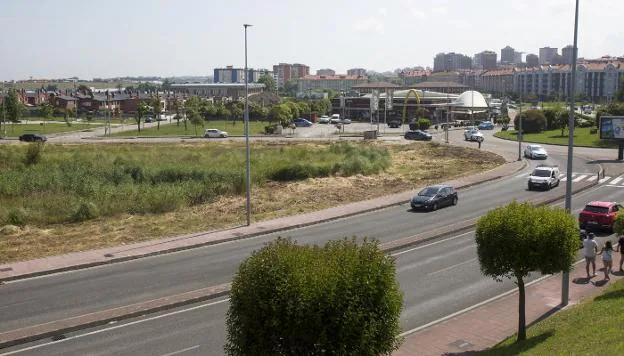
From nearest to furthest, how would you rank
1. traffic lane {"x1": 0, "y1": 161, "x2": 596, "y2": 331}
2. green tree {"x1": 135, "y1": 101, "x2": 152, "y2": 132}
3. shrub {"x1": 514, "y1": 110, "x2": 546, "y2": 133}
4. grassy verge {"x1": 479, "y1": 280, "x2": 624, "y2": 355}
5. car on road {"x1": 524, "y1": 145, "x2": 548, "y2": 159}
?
grassy verge {"x1": 479, "y1": 280, "x2": 624, "y2": 355} < traffic lane {"x1": 0, "y1": 161, "x2": 596, "y2": 331} < car on road {"x1": 524, "y1": 145, "x2": 548, "y2": 159} < shrub {"x1": 514, "y1": 110, "x2": 546, "y2": 133} < green tree {"x1": 135, "y1": 101, "x2": 152, "y2": 132}

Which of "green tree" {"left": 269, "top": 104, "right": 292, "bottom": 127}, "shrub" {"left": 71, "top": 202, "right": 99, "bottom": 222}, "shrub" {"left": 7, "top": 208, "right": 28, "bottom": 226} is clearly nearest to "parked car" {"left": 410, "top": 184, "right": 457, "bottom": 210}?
"shrub" {"left": 71, "top": 202, "right": 99, "bottom": 222}

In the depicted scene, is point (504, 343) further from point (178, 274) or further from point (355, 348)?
point (178, 274)

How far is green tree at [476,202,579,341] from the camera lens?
47.1 ft

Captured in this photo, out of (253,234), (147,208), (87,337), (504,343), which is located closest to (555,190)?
(253,234)

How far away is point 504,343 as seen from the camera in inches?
585

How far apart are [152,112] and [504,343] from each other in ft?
351

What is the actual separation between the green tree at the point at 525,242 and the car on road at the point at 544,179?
85.4ft

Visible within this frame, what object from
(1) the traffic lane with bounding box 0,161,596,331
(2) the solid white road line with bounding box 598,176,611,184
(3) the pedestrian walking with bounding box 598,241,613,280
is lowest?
(1) the traffic lane with bounding box 0,161,596,331

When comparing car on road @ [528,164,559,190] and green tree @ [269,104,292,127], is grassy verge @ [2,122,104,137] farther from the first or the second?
car on road @ [528,164,559,190]

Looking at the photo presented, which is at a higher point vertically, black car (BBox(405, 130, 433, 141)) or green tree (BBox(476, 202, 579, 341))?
green tree (BBox(476, 202, 579, 341))

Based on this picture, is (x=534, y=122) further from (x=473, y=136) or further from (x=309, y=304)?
(x=309, y=304)

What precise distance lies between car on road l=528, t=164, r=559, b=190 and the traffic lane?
10.0 m

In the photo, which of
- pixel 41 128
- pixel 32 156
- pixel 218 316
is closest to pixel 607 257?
pixel 218 316

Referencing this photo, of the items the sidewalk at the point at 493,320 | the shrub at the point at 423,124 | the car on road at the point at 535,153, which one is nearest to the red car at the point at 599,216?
the sidewalk at the point at 493,320
